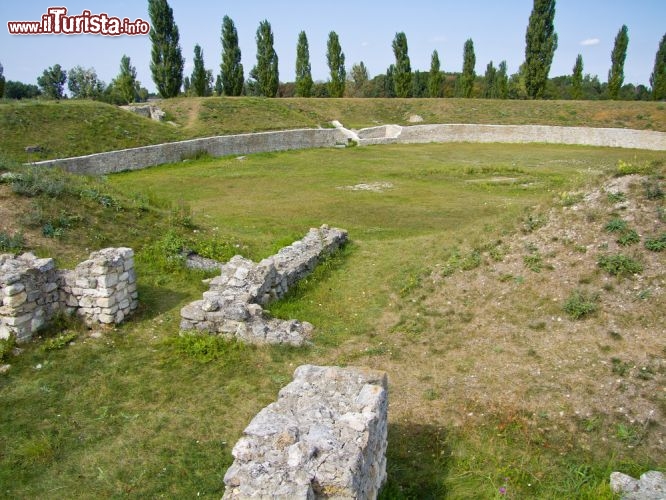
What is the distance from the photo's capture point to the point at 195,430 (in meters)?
7.46

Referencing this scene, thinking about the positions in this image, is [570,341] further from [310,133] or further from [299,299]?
[310,133]

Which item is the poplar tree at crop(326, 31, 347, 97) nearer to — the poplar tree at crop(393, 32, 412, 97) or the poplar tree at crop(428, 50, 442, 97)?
the poplar tree at crop(393, 32, 412, 97)

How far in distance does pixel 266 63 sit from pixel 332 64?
8618mm

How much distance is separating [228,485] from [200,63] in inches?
2112

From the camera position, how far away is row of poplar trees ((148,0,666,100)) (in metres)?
46.7

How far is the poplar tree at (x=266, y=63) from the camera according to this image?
5434 cm

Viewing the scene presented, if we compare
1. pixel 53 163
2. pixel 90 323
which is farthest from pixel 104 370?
pixel 53 163

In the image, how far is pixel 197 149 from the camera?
36312mm

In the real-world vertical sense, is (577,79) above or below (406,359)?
above

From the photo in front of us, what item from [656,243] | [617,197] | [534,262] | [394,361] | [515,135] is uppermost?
[515,135]

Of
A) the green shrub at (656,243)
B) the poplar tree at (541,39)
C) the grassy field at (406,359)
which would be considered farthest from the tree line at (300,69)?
the green shrub at (656,243)

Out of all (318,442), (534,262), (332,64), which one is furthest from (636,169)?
(332,64)

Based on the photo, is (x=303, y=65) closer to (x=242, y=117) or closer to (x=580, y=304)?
(x=242, y=117)

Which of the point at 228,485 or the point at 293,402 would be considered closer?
the point at 228,485
